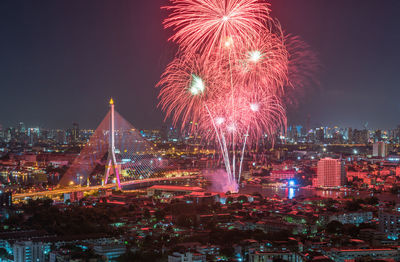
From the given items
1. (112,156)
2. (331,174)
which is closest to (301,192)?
(331,174)

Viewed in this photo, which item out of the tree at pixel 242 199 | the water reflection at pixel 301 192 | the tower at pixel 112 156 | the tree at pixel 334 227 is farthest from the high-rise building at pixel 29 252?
the water reflection at pixel 301 192

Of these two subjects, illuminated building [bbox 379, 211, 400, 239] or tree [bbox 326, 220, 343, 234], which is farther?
tree [bbox 326, 220, 343, 234]

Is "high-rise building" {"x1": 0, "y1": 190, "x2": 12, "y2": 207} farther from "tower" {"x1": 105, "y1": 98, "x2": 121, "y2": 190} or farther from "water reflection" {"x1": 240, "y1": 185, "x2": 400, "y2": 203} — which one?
"water reflection" {"x1": 240, "y1": 185, "x2": 400, "y2": 203}

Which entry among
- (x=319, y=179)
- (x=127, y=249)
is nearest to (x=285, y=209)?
(x=127, y=249)

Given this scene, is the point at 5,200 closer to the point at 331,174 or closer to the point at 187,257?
the point at 187,257

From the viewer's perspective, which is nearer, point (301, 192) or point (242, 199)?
point (242, 199)

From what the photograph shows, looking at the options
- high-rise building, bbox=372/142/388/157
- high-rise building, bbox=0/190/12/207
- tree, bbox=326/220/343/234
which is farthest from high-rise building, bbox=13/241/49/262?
high-rise building, bbox=372/142/388/157

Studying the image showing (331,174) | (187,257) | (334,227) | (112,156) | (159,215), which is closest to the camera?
(187,257)

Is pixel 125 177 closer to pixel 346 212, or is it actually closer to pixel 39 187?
pixel 39 187

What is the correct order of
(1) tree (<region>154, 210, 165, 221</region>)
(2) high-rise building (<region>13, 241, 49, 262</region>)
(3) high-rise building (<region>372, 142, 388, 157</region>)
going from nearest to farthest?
(2) high-rise building (<region>13, 241, 49, 262</region>), (1) tree (<region>154, 210, 165, 221</region>), (3) high-rise building (<region>372, 142, 388, 157</region>)
